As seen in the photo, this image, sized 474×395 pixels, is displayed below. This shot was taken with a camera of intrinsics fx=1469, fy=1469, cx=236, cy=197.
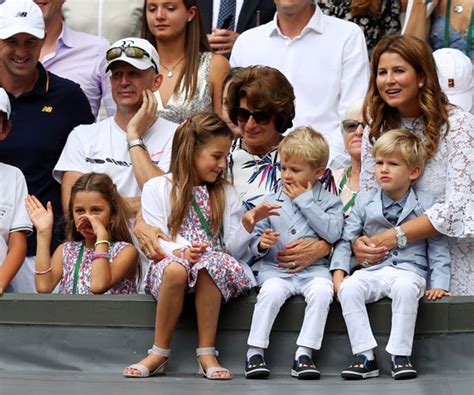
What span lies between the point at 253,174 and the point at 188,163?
2.14 feet

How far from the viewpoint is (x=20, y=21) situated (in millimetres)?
9531

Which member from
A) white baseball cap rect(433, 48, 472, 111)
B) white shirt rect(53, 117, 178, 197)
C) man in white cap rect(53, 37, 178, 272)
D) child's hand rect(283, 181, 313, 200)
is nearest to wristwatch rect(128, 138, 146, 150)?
man in white cap rect(53, 37, 178, 272)

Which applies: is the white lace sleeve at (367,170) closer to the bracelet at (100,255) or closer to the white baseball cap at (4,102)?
the bracelet at (100,255)

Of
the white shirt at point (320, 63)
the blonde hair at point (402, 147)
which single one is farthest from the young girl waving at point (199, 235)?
the white shirt at point (320, 63)

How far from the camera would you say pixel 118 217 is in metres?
8.77

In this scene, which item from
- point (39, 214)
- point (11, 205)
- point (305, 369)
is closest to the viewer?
point (305, 369)

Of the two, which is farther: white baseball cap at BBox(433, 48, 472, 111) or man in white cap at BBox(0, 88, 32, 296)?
white baseball cap at BBox(433, 48, 472, 111)

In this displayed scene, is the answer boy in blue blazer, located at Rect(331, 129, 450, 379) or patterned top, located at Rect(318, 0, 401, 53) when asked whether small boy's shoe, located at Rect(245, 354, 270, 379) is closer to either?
boy in blue blazer, located at Rect(331, 129, 450, 379)

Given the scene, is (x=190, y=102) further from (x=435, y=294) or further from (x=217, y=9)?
(x=435, y=294)

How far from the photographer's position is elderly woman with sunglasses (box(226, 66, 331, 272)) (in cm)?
872

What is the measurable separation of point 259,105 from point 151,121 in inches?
35.0

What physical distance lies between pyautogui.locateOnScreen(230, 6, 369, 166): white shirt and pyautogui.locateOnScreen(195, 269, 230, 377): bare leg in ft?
6.94

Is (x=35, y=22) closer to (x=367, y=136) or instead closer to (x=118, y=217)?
(x=118, y=217)

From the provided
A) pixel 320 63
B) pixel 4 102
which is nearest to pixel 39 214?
pixel 4 102
